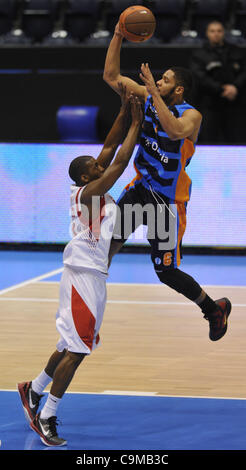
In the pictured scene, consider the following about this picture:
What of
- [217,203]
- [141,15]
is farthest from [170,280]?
[217,203]

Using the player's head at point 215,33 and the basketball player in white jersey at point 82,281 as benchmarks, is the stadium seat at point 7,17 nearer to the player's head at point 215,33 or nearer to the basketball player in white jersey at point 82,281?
the player's head at point 215,33

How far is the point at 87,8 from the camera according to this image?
14211 mm

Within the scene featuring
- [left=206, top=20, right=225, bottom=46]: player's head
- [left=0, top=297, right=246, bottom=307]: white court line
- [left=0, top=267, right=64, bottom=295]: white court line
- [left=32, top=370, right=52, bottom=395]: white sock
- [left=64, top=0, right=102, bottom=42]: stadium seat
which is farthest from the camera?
[left=64, top=0, right=102, bottom=42]: stadium seat

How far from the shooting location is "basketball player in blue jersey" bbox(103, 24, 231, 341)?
608 cm

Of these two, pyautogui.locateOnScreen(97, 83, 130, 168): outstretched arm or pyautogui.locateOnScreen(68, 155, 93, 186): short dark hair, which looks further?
pyautogui.locateOnScreen(97, 83, 130, 168): outstretched arm

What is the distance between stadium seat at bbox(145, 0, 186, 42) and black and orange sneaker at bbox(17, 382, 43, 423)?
943 centimetres

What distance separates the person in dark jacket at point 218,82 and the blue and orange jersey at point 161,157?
5739mm

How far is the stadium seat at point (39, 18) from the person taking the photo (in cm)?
1441

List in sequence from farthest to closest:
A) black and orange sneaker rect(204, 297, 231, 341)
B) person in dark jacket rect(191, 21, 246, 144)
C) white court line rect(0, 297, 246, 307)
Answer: person in dark jacket rect(191, 21, 246, 144) < white court line rect(0, 297, 246, 307) < black and orange sneaker rect(204, 297, 231, 341)

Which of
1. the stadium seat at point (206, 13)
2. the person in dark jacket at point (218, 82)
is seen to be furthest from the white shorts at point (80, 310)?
the stadium seat at point (206, 13)

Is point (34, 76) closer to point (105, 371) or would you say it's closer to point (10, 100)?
point (10, 100)

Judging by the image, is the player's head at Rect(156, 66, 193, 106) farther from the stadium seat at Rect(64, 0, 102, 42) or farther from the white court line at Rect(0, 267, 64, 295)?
the stadium seat at Rect(64, 0, 102, 42)

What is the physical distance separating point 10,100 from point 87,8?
6.00 feet

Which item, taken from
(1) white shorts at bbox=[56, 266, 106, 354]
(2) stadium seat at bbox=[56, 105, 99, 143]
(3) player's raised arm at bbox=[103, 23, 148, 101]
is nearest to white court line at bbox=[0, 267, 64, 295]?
(2) stadium seat at bbox=[56, 105, 99, 143]
